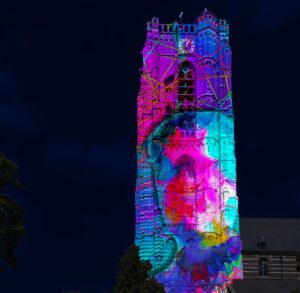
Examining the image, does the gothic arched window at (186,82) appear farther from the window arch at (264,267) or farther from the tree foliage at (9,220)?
the tree foliage at (9,220)

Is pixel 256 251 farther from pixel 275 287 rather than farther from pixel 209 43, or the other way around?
pixel 209 43

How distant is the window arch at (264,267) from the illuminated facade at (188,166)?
2533 millimetres

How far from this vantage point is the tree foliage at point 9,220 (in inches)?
1009

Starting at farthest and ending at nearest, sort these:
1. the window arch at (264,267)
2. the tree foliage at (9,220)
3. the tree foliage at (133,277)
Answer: the window arch at (264,267)
the tree foliage at (133,277)
the tree foliage at (9,220)

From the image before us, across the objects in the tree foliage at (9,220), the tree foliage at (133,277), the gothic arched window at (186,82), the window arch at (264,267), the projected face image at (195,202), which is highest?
the gothic arched window at (186,82)

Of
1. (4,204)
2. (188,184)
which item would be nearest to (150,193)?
(188,184)

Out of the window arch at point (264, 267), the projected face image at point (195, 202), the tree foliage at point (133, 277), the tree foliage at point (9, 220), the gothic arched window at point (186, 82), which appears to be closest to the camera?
the tree foliage at point (9, 220)

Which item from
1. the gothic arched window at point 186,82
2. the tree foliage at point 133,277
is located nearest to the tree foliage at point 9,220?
the tree foliage at point 133,277

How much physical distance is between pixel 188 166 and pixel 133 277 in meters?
42.2

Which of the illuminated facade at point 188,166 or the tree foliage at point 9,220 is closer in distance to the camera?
the tree foliage at point 9,220

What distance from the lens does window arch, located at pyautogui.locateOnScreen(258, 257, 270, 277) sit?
9144 centimetres

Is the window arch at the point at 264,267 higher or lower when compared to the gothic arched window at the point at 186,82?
lower

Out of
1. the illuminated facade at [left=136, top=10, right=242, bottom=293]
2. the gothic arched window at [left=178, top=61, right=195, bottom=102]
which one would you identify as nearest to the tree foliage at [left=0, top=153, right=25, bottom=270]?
the illuminated facade at [left=136, top=10, right=242, bottom=293]

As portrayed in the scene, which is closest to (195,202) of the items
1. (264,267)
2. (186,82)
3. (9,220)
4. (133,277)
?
(264,267)
